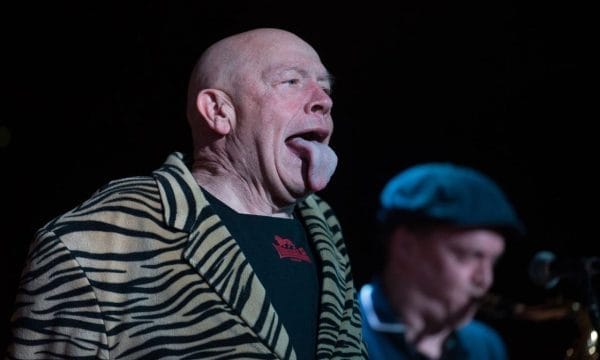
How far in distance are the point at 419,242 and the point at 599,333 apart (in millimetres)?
758

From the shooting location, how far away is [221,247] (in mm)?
1460

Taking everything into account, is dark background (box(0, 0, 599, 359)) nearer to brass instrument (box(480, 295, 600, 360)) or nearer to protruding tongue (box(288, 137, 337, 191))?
brass instrument (box(480, 295, 600, 360))

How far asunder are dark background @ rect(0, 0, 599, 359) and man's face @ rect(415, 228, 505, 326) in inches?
5.1

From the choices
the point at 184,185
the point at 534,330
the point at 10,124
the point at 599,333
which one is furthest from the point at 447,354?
the point at 10,124

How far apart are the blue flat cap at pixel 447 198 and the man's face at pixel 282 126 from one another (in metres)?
0.97

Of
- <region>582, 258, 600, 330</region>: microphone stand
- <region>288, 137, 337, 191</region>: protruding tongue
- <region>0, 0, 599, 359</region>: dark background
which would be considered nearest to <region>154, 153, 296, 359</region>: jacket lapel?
<region>288, 137, 337, 191</region>: protruding tongue

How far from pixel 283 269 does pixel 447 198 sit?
1.26 meters

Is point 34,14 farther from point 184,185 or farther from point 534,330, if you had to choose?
point 534,330

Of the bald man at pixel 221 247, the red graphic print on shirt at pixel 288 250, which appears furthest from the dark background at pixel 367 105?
the red graphic print on shirt at pixel 288 250

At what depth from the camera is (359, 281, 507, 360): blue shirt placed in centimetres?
254

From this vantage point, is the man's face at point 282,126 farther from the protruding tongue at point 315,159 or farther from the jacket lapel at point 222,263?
the jacket lapel at point 222,263

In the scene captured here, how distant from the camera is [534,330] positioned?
8.91ft

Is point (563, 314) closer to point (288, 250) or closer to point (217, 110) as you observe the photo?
point (288, 250)

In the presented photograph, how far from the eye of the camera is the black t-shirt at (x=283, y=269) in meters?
1.53
